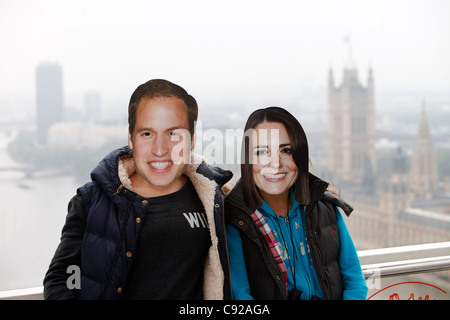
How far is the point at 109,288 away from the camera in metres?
1.07

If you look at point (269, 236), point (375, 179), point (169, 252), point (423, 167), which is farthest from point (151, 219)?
point (423, 167)

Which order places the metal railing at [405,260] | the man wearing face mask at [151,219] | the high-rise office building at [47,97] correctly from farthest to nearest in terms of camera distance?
the high-rise office building at [47,97] → the metal railing at [405,260] → the man wearing face mask at [151,219]

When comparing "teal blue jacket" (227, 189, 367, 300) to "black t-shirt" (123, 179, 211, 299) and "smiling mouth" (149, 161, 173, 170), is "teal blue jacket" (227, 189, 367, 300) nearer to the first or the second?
"black t-shirt" (123, 179, 211, 299)

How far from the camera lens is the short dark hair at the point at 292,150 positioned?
4.12ft

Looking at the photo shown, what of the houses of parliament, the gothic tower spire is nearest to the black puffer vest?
the houses of parliament

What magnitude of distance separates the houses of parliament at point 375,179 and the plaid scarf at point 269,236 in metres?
22.5

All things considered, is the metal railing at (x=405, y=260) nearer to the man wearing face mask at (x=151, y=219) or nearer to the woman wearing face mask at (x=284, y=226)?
Answer: the woman wearing face mask at (x=284, y=226)

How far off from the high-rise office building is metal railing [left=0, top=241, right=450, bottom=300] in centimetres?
248

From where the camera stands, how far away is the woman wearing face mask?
1198 millimetres

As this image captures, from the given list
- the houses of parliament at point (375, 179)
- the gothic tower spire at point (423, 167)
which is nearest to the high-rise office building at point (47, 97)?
the houses of parliament at point (375, 179)

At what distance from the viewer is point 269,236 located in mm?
1222

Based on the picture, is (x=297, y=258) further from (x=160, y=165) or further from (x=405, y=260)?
(x=405, y=260)
